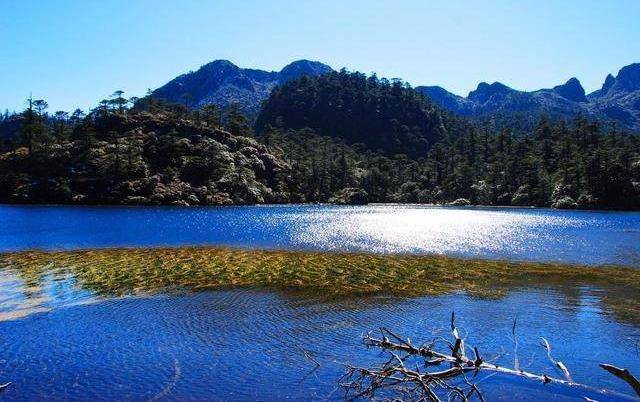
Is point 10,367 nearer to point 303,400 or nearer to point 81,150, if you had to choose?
point 303,400

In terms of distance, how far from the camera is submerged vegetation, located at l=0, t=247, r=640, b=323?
32562 millimetres

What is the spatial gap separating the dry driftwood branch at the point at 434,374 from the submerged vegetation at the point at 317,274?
43.2 ft

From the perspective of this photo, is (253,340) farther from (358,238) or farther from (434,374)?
(358,238)

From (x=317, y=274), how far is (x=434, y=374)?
28545mm

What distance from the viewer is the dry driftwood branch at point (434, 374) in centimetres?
977

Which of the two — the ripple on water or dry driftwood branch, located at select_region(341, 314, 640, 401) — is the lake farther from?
dry driftwood branch, located at select_region(341, 314, 640, 401)

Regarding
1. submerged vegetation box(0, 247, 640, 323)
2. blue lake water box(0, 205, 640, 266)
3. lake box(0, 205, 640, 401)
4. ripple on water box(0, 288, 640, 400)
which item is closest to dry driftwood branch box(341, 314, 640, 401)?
lake box(0, 205, 640, 401)

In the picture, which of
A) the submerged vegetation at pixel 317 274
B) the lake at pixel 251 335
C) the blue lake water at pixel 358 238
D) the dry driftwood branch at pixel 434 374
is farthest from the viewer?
the blue lake water at pixel 358 238

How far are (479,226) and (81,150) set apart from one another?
141685 millimetres

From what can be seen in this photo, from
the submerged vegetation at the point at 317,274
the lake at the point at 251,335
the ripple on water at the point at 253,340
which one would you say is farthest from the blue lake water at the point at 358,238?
the ripple on water at the point at 253,340

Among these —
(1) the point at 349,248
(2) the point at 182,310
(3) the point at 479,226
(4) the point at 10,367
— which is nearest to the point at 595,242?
(3) the point at 479,226

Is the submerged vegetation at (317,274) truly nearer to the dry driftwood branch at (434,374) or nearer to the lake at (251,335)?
the lake at (251,335)

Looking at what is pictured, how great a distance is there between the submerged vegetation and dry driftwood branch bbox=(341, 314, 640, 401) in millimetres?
13181

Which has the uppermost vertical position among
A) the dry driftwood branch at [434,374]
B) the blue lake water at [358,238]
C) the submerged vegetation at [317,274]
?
the dry driftwood branch at [434,374]
